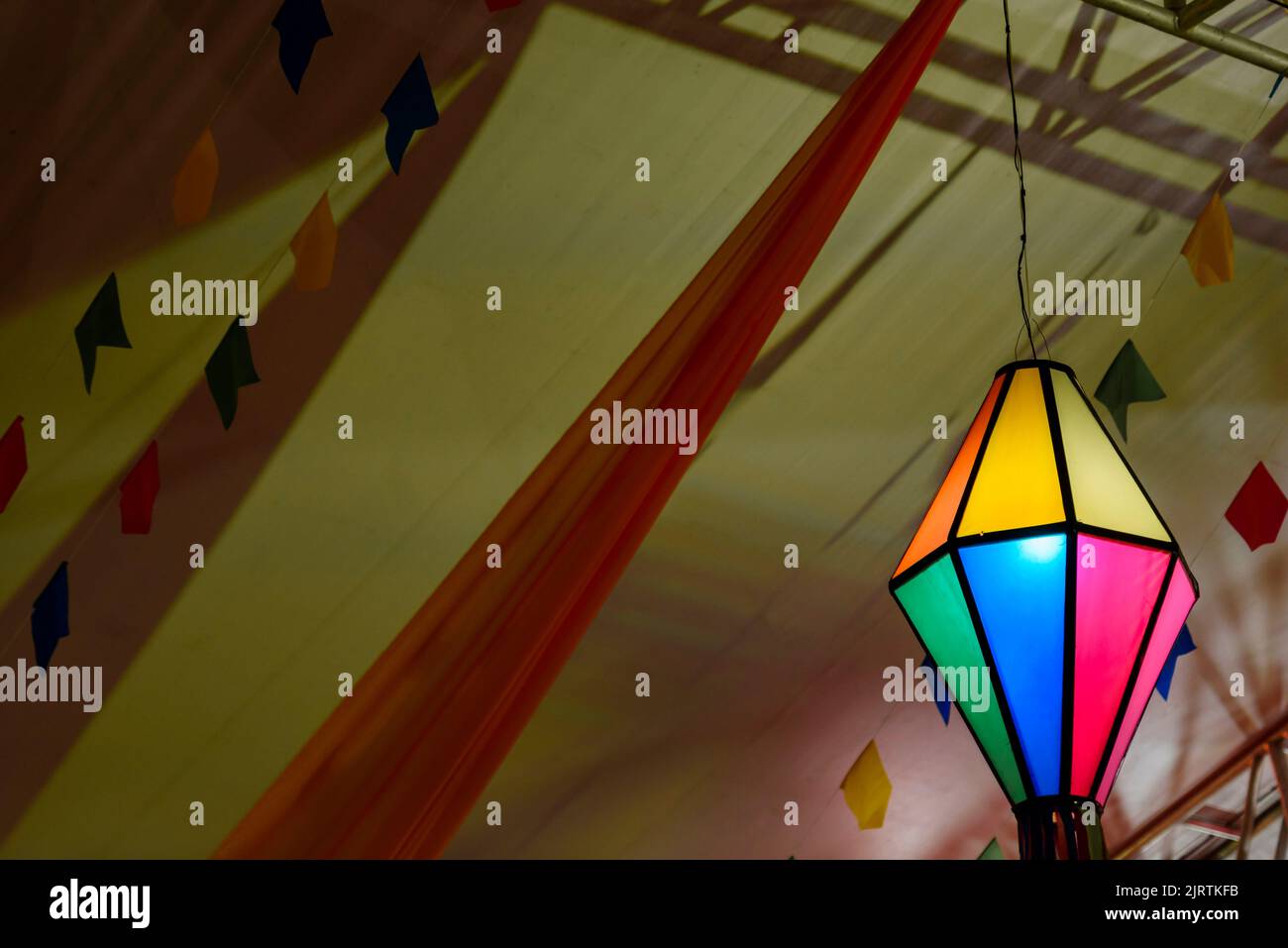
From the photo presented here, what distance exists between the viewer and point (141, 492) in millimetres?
3020

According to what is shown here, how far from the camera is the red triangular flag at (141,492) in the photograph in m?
2.99

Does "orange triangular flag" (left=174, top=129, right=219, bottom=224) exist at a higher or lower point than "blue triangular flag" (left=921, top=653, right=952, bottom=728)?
higher

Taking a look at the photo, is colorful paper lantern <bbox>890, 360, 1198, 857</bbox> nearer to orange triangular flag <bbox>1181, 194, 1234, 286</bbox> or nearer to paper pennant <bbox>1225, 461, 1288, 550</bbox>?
orange triangular flag <bbox>1181, 194, 1234, 286</bbox>

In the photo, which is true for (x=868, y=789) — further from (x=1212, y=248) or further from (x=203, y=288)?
(x=203, y=288)

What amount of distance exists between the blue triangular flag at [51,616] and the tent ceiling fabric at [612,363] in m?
0.07

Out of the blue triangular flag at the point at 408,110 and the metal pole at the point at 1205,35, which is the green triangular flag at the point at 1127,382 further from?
the blue triangular flag at the point at 408,110

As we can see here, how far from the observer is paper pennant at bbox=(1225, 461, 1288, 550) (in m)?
3.68

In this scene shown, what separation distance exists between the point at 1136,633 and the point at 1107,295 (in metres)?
2.47

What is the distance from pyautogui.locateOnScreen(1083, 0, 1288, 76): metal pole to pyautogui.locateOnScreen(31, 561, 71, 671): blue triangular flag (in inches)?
108

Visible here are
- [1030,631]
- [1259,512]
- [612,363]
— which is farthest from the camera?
[1259,512]

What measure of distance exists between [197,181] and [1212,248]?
2.28m

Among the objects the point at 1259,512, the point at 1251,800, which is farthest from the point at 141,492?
the point at 1251,800


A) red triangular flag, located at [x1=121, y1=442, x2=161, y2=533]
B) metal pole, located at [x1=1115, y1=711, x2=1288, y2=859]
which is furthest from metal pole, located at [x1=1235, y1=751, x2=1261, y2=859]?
red triangular flag, located at [x1=121, y1=442, x2=161, y2=533]
